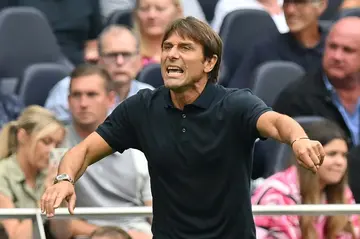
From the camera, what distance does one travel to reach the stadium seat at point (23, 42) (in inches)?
279

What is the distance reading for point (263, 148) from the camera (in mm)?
5828

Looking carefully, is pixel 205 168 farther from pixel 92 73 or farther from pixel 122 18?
pixel 122 18

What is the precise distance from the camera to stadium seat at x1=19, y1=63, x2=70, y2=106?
21.5 ft

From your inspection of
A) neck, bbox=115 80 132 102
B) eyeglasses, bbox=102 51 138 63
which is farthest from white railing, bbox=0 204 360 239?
eyeglasses, bbox=102 51 138 63

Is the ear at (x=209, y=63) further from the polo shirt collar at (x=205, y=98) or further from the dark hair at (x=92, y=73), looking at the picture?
the dark hair at (x=92, y=73)

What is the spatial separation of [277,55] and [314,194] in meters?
2.19

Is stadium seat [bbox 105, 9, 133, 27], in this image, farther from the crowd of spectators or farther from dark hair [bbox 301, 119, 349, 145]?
dark hair [bbox 301, 119, 349, 145]

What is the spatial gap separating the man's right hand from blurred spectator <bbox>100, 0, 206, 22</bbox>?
4.41 meters

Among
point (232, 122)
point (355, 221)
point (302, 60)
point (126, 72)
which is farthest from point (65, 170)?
point (302, 60)

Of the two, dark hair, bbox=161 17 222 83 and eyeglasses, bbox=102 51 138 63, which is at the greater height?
dark hair, bbox=161 17 222 83

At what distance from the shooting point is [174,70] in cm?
359

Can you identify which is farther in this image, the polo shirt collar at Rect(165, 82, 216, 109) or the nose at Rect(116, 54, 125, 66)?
the nose at Rect(116, 54, 125, 66)

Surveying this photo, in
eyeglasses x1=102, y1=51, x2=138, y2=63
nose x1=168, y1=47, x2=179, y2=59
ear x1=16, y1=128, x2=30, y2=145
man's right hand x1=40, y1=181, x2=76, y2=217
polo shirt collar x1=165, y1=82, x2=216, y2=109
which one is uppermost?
nose x1=168, y1=47, x2=179, y2=59

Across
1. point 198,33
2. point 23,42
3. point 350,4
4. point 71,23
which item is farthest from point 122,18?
point 198,33
